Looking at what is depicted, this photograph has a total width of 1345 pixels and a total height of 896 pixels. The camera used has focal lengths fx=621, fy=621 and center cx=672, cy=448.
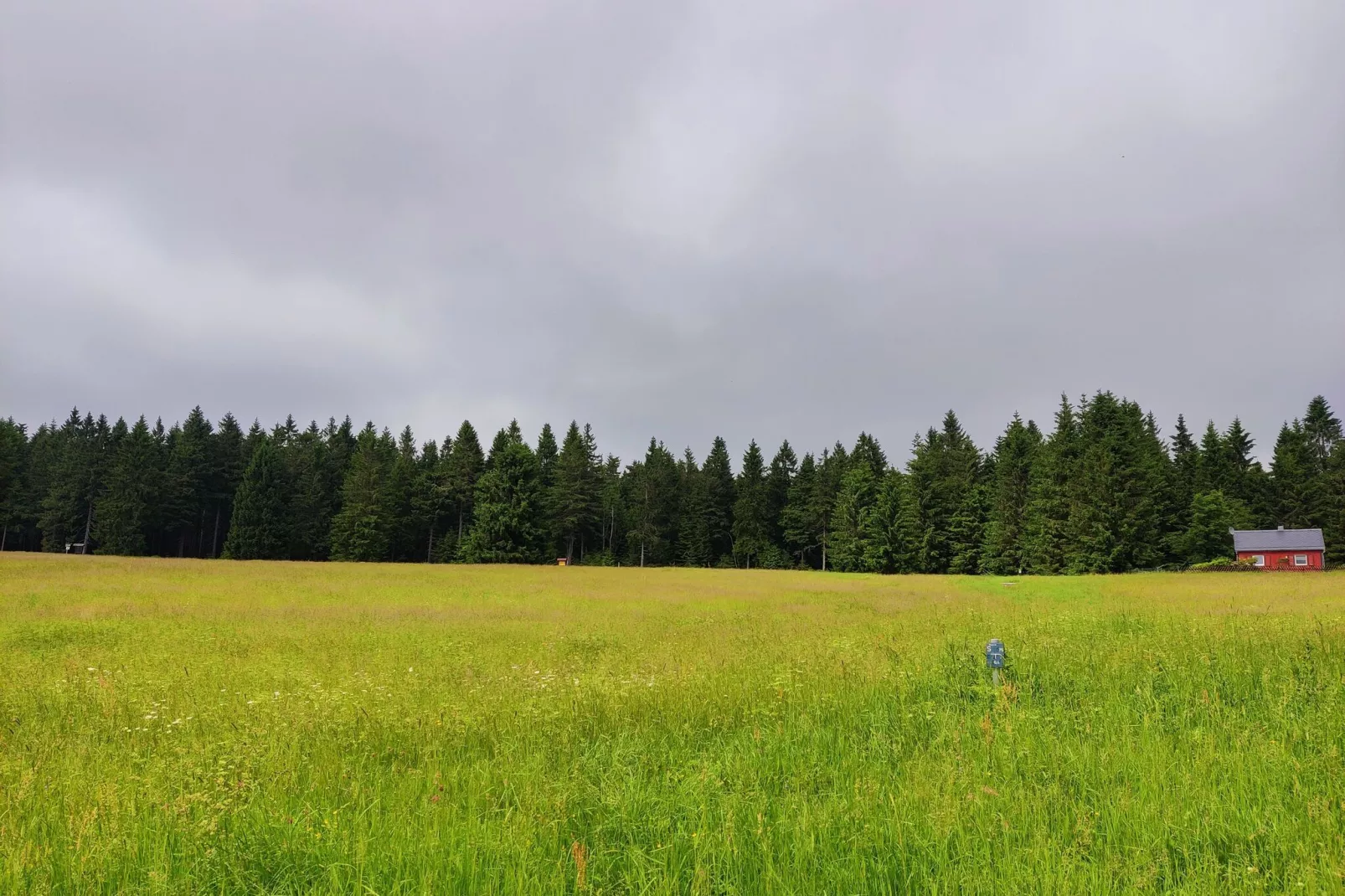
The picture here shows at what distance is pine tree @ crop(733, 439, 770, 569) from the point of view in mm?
83887

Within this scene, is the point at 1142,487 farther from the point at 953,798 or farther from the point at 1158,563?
the point at 953,798

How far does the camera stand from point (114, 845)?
383cm

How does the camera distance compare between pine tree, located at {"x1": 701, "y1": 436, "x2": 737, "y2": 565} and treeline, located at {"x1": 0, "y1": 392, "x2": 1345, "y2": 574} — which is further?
pine tree, located at {"x1": 701, "y1": 436, "x2": 737, "y2": 565}

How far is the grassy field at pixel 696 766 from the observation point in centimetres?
363

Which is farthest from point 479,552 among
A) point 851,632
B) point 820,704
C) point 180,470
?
point 820,704

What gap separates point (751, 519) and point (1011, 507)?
3172 cm

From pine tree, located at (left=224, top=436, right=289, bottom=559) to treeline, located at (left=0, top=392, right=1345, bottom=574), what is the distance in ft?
0.65

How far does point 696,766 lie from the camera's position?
5309 mm

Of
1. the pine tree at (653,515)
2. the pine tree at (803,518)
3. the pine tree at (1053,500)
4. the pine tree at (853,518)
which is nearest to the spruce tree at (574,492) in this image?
the pine tree at (653,515)

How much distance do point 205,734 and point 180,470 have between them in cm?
8737

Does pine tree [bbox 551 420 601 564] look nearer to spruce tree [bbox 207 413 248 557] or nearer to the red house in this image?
spruce tree [bbox 207 413 248 557]

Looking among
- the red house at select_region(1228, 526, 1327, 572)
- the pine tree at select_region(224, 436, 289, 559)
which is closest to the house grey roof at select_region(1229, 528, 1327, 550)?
the red house at select_region(1228, 526, 1327, 572)

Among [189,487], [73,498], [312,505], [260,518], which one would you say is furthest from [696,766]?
[73,498]

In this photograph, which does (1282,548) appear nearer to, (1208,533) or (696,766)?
(1208,533)
